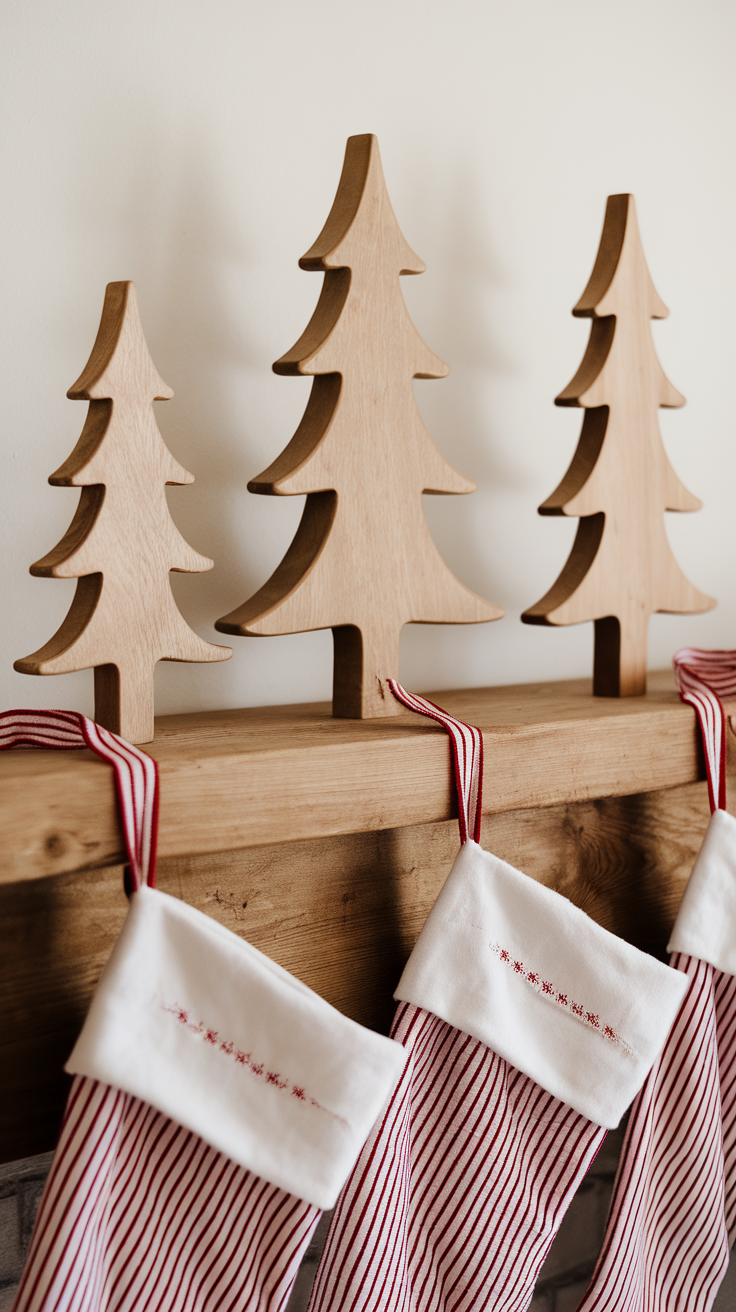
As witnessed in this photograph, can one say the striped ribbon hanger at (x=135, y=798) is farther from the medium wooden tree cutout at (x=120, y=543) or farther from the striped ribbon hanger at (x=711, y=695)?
the striped ribbon hanger at (x=711, y=695)

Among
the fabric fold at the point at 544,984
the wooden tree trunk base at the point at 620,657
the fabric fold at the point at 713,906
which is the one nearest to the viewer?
the fabric fold at the point at 544,984

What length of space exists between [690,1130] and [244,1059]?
0.40m

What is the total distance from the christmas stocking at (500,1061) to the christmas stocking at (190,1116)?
0.33 ft

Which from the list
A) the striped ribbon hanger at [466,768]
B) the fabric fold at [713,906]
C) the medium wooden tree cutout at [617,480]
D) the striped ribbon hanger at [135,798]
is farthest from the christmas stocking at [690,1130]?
the striped ribbon hanger at [135,798]

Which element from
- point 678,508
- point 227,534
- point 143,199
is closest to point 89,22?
point 143,199

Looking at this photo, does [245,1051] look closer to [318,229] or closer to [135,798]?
[135,798]

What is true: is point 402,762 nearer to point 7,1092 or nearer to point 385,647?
point 385,647

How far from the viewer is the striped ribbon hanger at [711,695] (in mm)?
746

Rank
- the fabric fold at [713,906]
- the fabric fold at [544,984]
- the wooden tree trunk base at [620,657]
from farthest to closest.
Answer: the wooden tree trunk base at [620,657] < the fabric fold at [713,906] < the fabric fold at [544,984]

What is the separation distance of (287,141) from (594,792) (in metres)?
0.59

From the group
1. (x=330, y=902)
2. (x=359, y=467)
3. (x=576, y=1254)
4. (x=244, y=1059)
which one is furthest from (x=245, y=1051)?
(x=576, y=1254)

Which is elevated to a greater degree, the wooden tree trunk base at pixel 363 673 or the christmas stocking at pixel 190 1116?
the wooden tree trunk base at pixel 363 673

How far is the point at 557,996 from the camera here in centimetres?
63

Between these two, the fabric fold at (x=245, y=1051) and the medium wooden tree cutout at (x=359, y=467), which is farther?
the medium wooden tree cutout at (x=359, y=467)
